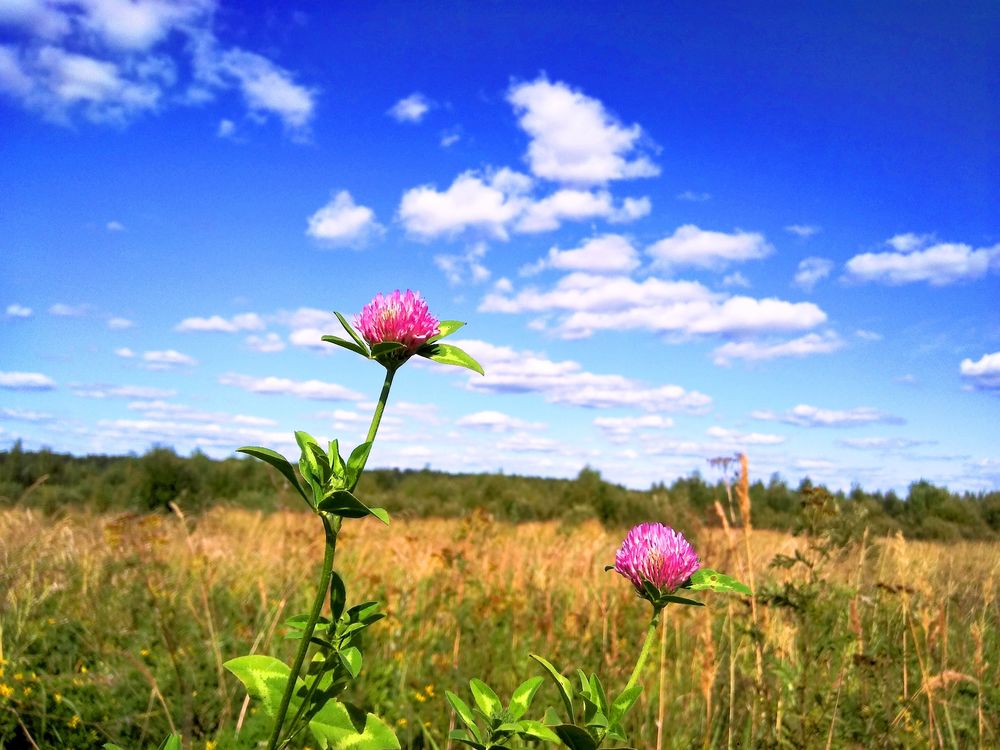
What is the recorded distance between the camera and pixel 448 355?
1.06 metres

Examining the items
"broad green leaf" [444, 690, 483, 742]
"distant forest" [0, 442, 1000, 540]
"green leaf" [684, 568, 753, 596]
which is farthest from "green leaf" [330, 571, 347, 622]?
"distant forest" [0, 442, 1000, 540]

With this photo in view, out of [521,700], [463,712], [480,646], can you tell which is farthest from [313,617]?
[480,646]

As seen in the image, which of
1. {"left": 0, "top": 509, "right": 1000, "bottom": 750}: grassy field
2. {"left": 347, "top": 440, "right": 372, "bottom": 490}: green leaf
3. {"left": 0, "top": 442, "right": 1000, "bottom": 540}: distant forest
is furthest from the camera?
{"left": 0, "top": 442, "right": 1000, "bottom": 540}: distant forest

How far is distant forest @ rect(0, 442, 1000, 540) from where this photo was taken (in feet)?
55.4

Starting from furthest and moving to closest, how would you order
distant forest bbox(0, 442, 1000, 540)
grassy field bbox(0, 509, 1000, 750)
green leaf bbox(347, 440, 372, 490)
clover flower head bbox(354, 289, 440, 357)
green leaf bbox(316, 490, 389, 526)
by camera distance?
distant forest bbox(0, 442, 1000, 540)
grassy field bbox(0, 509, 1000, 750)
clover flower head bbox(354, 289, 440, 357)
green leaf bbox(347, 440, 372, 490)
green leaf bbox(316, 490, 389, 526)

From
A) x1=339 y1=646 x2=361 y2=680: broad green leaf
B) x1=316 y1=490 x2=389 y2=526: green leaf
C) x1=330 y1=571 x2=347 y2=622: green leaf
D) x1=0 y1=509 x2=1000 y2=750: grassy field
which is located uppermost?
x1=316 y1=490 x2=389 y2=526: green leaf

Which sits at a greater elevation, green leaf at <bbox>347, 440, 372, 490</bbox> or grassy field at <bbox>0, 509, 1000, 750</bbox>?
green leaf at <bbox>347, 440, 372, 490</bbox>

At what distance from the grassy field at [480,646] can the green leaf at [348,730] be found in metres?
1.31

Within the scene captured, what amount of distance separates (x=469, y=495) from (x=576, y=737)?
24.7m

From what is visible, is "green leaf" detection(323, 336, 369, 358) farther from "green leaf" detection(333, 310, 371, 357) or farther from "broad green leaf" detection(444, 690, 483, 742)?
"broad green leaf" detection(444, 690, 483, 742)

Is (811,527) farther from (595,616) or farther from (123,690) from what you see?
(123,690)

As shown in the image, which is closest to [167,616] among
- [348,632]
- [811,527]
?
[811,527]

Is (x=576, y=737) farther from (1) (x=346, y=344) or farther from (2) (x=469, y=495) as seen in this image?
(2) (x=469, y=495)

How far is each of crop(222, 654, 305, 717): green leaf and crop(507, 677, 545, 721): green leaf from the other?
0.30 meters
